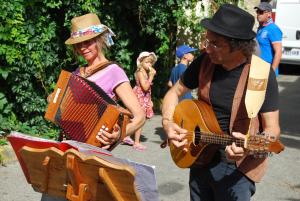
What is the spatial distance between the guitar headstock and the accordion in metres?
0.75

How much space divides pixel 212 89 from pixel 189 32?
22.0ft

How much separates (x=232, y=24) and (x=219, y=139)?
0.62 meters

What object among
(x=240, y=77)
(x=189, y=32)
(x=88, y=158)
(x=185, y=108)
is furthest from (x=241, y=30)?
(x=189, y=32)

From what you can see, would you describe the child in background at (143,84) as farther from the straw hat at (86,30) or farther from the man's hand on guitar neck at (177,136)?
the man's hand on guitar neck at (177,136)

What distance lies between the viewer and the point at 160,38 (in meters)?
8.27

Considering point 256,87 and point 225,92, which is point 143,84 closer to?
point 225,92

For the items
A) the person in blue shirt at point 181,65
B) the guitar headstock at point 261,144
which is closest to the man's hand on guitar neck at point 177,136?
the guitar headstock at point 261,144

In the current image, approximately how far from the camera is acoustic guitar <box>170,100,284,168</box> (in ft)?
9.42

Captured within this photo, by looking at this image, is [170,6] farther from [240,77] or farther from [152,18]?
[240,77]

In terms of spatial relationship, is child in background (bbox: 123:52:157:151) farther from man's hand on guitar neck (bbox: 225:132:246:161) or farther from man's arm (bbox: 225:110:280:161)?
man's hand on guitar neck (bbox: 225:132:246:161)

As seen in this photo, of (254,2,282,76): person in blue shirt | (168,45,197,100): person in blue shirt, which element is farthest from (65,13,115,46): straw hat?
(254,2,282,76): person in blue shirt

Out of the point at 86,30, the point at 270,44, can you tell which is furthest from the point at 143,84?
the point at 86,30

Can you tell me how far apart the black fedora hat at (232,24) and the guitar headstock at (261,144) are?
59cm

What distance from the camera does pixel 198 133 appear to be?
296cm
